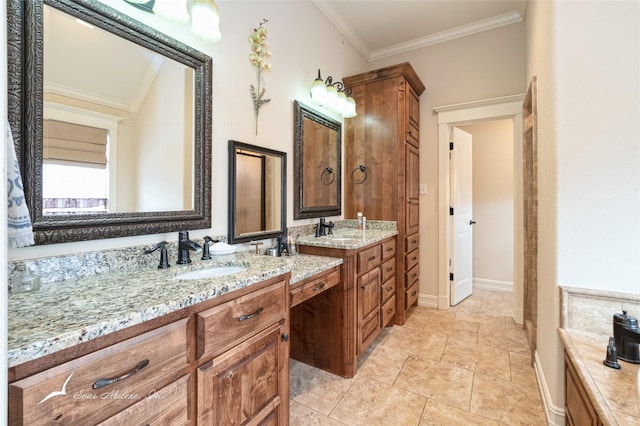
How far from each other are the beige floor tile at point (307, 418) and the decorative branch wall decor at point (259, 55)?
1.84 m

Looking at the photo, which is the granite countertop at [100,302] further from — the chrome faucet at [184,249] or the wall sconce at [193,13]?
the wall sconce at [193,13]

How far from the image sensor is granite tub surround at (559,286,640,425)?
905mm

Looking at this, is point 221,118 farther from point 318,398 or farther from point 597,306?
point 597,306

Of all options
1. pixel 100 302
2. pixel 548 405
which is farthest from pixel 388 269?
pixel 100 302

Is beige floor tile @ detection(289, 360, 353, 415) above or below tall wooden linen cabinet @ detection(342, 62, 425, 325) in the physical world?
below

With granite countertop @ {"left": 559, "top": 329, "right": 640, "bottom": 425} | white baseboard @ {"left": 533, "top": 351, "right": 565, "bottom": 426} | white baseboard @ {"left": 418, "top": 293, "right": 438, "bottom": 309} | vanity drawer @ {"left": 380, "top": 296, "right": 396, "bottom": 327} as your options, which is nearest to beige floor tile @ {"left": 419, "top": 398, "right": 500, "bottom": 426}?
white baseboard @ {"left": 533, "top": 351, "right": 565, "bottom": 426}

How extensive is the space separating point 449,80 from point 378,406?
3176 millimetres

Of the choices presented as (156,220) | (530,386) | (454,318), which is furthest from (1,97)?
(454,318)

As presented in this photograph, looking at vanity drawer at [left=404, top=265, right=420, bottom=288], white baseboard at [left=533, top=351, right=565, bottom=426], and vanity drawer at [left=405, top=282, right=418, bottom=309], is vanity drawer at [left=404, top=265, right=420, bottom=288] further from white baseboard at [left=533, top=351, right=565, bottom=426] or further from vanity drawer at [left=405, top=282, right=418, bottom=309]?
white baseboard at [left=533, top=351, right=565, bottom=426]

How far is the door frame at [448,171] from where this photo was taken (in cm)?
278

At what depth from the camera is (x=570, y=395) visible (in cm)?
126

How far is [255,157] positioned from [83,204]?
3.20 ft

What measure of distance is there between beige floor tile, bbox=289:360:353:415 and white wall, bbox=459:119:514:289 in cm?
300

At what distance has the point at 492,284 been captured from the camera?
3904mm
